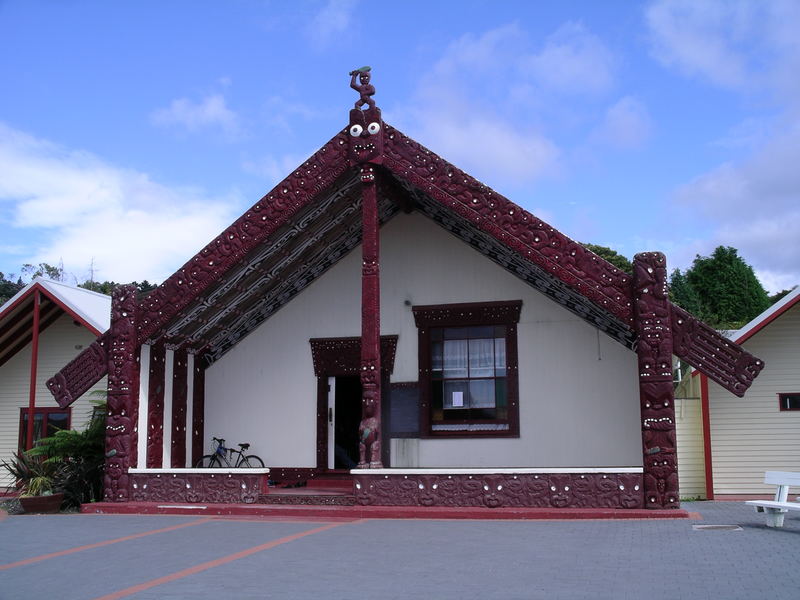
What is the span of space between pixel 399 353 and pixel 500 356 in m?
1.72

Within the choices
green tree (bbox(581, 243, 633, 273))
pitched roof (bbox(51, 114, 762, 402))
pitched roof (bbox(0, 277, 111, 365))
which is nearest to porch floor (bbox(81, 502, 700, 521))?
pitched roof (bbox(51, 114, 762, 402))

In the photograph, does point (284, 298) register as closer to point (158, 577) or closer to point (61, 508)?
point (61, 508)

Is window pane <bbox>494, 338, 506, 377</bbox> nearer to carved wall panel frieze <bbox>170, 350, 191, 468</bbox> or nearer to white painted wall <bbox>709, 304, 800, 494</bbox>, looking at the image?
white painted wall <bbox>709, 304, 800, 494</bbox>

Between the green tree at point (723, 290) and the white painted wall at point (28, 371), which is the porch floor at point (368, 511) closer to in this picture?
the white painted wall at point (28, 371)

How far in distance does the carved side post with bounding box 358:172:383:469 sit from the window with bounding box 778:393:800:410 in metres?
6.30

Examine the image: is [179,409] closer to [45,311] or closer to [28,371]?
[45,311]

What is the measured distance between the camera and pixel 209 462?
14.1 metres

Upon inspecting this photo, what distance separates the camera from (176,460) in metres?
13.2

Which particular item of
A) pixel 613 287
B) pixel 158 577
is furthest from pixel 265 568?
pixel 613 287

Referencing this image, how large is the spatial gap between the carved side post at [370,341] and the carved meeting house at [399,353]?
0.03m

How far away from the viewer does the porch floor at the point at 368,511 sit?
970 cm

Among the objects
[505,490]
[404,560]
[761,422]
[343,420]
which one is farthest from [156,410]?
[761,422]

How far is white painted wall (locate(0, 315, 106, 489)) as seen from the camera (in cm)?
1578

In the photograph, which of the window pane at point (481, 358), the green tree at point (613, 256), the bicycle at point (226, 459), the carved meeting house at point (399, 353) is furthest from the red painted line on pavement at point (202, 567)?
the green tree at point (613, 256)
